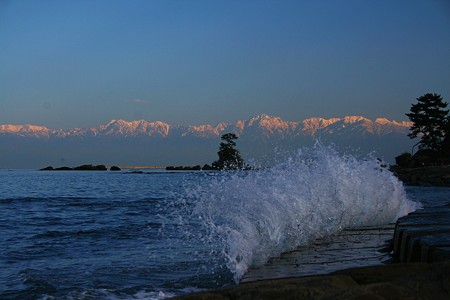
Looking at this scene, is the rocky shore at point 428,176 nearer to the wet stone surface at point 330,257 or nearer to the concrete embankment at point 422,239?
the wet stone surface at point 330,257

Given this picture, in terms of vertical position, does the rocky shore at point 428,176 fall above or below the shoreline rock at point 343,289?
above

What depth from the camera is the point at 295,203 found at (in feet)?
33.9

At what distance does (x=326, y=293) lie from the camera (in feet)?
10.6

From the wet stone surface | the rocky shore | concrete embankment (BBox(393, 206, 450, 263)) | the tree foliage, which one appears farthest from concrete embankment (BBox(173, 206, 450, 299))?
the tree foliage

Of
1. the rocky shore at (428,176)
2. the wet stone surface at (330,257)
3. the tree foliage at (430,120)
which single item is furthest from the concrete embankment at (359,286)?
the tree foliage at (430,120)

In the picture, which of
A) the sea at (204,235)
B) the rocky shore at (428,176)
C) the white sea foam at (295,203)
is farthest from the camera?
the rocky shore at (428,176)

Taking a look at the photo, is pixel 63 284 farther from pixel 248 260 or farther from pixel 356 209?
pixel 356 209

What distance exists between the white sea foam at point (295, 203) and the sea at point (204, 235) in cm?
3

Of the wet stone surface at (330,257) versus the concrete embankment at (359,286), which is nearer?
the concrete embankment at (359,286)

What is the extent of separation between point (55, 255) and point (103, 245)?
120cm

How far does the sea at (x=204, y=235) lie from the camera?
7.25 m

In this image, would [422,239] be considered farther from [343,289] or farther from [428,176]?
[428,176]

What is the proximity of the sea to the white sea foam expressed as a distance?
0.03 metres

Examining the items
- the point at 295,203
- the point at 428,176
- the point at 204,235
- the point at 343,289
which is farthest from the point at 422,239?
the point at 428,176
